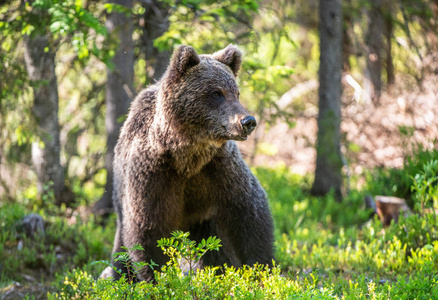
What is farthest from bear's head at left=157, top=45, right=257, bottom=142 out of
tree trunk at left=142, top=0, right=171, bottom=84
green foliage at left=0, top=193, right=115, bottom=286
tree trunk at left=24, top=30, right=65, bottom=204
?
tree trunk at left=24, top=30, right=65, bottom=204

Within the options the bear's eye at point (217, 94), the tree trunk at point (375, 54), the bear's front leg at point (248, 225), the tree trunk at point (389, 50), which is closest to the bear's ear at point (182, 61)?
the bear's eye at point (217, 94)

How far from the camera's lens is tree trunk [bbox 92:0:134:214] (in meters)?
8.16

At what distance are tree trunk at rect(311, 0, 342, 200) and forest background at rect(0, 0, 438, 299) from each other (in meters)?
0.03

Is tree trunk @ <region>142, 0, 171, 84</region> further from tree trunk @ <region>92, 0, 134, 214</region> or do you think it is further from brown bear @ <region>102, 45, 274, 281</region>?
brown bear @ <region>102, 45, 274, 281</region>

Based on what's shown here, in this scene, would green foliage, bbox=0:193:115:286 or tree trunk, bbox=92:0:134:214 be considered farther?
tree trunk, bbox=92:0:134:214

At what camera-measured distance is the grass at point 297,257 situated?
382 cm

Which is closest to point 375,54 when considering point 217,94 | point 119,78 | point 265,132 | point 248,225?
point 265,132

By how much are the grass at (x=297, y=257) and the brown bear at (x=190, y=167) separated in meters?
0.45

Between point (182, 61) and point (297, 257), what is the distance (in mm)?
3186

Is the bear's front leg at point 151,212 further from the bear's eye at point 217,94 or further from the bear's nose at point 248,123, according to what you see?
the bear's nose at point 248,123

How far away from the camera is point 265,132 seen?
33.9 feet

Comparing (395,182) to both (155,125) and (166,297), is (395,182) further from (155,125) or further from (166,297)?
(166,297)

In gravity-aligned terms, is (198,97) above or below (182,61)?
below

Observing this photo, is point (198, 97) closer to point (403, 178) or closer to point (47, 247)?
point (47, 247)
